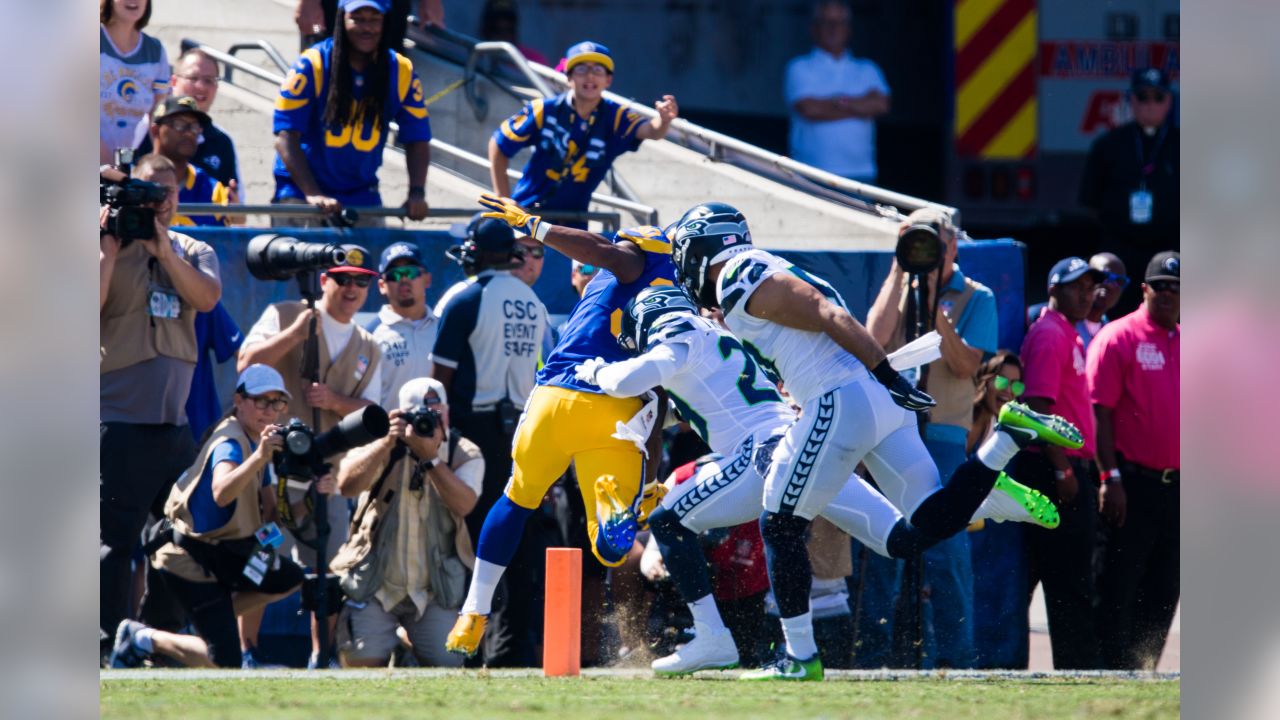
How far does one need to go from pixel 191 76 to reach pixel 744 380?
3.88 meters

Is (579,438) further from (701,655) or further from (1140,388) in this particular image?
(1140,388)

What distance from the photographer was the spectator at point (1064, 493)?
8828mm

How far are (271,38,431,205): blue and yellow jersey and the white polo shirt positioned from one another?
330cm

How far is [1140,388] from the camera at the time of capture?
913cm

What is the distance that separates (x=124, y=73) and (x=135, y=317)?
199 centimetres

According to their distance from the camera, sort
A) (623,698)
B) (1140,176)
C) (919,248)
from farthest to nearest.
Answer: (1140,176) → (919,248) → (623,698)

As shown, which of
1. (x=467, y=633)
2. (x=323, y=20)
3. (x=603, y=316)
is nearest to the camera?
(x=467, y=633)

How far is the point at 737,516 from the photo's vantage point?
7137 mm

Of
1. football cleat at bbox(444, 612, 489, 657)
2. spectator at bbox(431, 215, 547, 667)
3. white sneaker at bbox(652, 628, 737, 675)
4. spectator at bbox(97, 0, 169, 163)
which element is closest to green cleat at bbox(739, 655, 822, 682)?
white sneaker at bbox(652, 628, 737, 675)

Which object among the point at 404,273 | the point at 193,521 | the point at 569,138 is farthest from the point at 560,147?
the point at 193,521

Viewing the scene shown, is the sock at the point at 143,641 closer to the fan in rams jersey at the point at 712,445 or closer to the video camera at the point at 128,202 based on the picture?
the video camera at the point at 128,202
